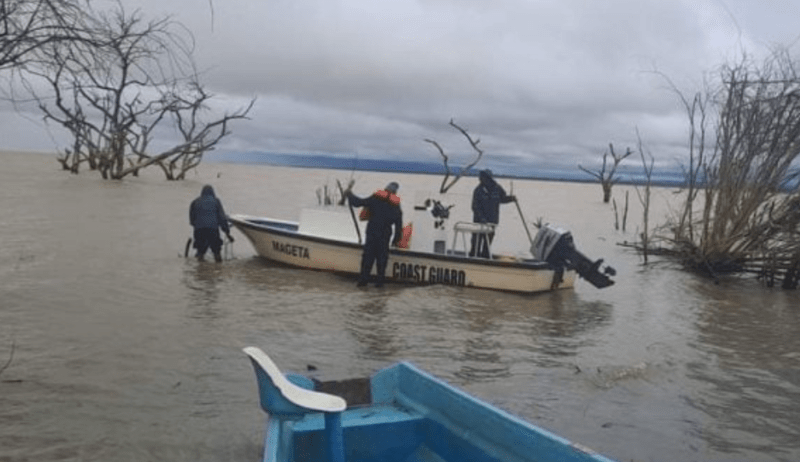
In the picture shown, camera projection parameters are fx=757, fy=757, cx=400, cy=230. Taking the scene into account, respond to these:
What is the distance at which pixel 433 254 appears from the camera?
1281 cm

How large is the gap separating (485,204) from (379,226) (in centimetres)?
238

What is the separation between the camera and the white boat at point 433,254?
41.4 ft

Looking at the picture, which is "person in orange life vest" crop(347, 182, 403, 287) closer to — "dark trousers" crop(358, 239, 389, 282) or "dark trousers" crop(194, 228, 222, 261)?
"dark trousers" crop(358, 239, 389, 282)

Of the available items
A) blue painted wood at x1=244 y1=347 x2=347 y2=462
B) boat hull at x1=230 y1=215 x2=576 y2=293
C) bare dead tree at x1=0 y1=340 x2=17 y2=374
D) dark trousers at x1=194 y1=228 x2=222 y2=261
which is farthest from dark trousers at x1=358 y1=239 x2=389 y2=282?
blue painted wood at x1=244 y1=347 x2=347 y2=462

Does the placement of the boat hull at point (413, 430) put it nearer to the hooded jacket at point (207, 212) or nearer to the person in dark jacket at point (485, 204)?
the person in dark jacket at point (485, 204)

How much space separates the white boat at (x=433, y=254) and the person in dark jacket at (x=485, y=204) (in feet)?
0.78

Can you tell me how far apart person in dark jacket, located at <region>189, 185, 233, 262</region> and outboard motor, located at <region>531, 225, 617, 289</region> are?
5991 mm

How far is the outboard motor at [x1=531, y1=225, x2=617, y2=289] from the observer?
41.4 ft

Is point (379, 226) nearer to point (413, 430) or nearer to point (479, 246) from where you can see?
point (479, 246)

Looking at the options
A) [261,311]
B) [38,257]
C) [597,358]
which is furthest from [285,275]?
[597,358]

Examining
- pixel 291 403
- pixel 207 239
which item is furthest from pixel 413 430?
pixel 207 239

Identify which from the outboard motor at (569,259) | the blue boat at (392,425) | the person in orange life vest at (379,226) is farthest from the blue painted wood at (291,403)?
the outboard motor at (569,259)

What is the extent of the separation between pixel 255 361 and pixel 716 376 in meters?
6.01

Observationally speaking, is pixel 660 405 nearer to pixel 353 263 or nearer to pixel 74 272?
pixel 353 263
